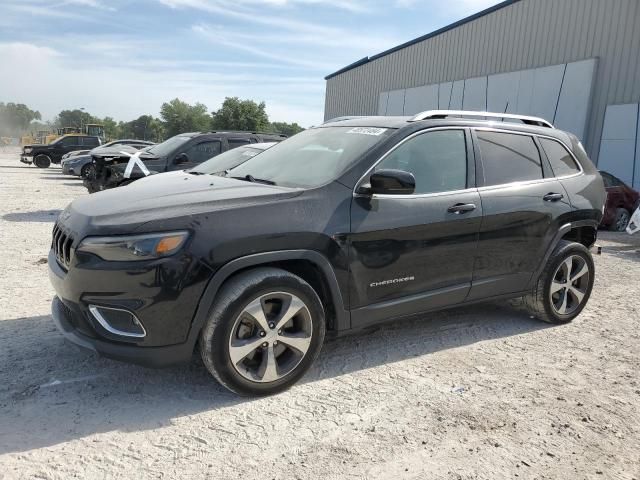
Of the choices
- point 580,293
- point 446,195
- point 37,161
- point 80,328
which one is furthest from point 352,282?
point 37,161

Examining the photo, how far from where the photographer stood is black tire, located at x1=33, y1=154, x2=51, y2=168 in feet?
89.7

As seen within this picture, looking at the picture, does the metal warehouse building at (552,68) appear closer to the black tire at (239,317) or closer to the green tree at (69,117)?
the black tire at (239,317)

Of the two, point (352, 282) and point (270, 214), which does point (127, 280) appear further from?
point (352, 282)

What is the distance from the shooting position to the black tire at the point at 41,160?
27.3 metres

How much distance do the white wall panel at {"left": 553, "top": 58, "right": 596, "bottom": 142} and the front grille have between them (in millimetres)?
16009

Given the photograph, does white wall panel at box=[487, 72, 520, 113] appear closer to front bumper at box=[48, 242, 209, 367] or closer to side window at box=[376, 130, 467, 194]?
side window at box=[376, 130, 467, 194]

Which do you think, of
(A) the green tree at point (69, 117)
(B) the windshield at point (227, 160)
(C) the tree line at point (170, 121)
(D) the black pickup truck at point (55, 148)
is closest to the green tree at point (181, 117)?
(C) the tree line at point (170, 121)

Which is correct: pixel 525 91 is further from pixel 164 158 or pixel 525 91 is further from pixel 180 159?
pixel 164 158

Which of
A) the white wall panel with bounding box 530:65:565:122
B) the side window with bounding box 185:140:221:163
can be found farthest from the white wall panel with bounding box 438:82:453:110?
the side window with bounding box 185:140:221:163

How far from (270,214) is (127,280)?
2.90 feet

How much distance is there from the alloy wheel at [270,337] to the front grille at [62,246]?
3.47ft

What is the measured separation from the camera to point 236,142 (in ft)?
Result: 34.4

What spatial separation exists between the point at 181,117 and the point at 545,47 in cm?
10636

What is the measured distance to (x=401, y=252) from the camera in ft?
11.7
